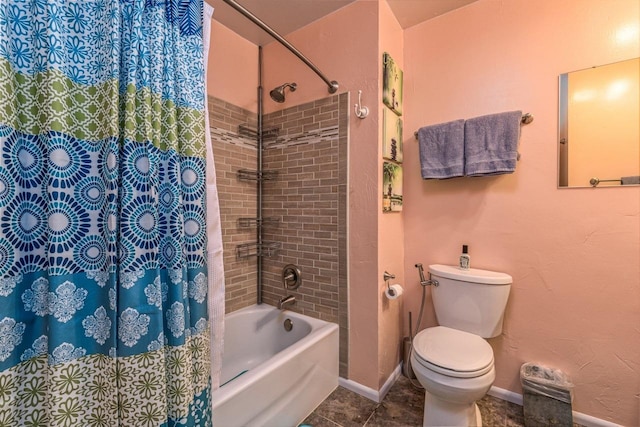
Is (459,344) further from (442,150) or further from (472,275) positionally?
(442,150)

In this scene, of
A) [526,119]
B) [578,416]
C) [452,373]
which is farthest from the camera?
[526,119]

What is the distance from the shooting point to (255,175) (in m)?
2.13

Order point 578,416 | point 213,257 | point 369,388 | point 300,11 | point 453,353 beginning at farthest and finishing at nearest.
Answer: point 300,11, point 369,388, point 578,416, point 453,353, point 213,257

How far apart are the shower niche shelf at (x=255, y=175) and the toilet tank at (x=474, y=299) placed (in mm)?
1369

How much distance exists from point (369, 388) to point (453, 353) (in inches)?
25.4

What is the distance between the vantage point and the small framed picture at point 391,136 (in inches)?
67.1

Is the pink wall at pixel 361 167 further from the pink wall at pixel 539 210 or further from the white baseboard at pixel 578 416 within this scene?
the white baseboard at pixel 578 416

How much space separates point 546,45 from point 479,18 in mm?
427

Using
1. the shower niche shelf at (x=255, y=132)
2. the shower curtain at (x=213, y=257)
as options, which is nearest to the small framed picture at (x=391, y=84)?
the shower niche shelf at (x=255, y=132)

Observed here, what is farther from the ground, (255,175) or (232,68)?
(232,68)

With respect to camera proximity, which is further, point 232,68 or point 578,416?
point 232,68

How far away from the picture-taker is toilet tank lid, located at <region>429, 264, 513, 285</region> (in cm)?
155

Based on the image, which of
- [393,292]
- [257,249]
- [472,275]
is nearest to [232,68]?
[257,249]

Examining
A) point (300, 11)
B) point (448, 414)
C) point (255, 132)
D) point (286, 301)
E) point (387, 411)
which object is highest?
point (300, 11)
